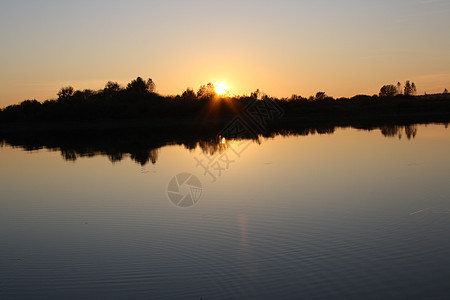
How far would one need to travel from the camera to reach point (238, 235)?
6.94 metres

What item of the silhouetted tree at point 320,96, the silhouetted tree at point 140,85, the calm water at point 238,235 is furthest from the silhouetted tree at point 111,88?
the calm water at point 238,235

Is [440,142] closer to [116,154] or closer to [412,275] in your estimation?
[116,154]

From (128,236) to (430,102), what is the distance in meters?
60.0

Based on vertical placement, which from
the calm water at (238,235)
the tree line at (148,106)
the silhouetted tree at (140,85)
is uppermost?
the silhouetted tree at (140,85)

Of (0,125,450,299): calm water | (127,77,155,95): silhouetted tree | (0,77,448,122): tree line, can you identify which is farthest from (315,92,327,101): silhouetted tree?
(0,125,450,299): calm water

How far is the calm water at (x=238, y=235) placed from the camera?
513cm

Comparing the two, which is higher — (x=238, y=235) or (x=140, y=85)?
(x=140, y=85)

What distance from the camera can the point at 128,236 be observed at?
721 centimetres

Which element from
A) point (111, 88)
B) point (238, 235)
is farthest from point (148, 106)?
point (238, 235)

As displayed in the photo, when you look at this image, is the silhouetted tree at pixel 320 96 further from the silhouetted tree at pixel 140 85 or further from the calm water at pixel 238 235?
the calm water at pixel 238 235

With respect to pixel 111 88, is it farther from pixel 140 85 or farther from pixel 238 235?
pixel 238 235

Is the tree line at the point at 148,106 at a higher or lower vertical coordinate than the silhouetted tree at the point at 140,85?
lower

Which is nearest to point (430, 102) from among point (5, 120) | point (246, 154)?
point (246, 154)

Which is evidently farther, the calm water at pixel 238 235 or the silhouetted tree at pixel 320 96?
the silhouetted tree at pixel 320 96
